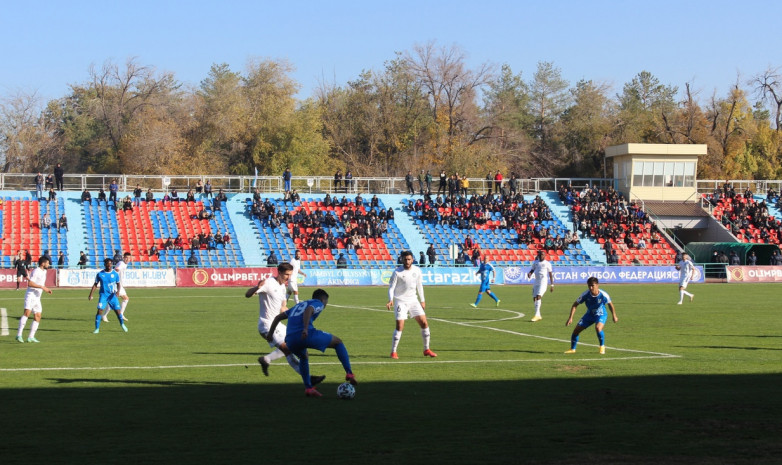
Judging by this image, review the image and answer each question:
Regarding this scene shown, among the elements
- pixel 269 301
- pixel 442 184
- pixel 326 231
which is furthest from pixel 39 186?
pixel 269 301

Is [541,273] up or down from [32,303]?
up

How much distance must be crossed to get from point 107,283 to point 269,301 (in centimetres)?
1118

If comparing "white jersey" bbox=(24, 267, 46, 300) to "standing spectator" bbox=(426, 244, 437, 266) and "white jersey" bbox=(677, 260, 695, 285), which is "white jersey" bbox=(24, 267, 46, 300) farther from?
"standing spectator" bbox=(426, 244, 437, 266)

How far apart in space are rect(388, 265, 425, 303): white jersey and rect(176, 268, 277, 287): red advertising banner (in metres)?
32.1

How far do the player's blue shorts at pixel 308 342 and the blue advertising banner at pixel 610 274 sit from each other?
42.8 meters

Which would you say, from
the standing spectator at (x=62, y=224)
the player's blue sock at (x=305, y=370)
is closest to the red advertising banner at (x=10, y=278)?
the standing spectator at (x=62, y=224)

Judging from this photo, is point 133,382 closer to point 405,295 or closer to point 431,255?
point 405,295

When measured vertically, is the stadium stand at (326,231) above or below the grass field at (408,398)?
above

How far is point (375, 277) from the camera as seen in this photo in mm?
52812

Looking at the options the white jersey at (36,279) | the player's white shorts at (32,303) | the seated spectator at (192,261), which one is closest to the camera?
the white jersey at (36,279)

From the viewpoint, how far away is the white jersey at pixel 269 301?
14852mm

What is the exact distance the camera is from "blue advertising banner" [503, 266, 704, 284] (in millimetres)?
55000

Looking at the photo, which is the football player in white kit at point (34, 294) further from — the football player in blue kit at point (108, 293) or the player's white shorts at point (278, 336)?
the player's white shorts at point (278, 336)

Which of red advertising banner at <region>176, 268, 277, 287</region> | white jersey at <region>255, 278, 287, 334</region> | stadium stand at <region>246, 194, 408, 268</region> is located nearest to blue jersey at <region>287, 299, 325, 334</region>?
white jersey at <region>255, 278, 287, 334</region>
